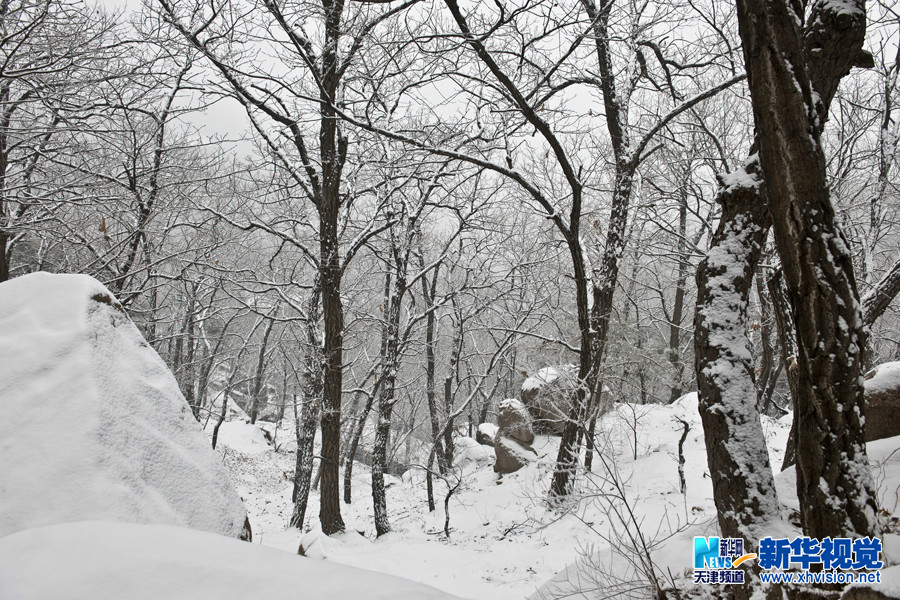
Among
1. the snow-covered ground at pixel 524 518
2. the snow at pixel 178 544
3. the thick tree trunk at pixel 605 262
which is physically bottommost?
the snow-covered ground at pixel 524 518

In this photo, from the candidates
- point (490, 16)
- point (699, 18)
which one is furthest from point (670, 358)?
point (490, 16)

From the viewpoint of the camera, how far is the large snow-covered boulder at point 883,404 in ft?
19.0

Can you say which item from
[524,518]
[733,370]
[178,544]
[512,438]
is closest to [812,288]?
[733,370]

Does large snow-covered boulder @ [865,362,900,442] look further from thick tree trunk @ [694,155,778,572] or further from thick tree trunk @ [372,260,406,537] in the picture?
thick tree trunk @ [372,260,406,537]

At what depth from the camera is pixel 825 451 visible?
2477 mm

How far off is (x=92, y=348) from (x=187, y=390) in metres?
17.0

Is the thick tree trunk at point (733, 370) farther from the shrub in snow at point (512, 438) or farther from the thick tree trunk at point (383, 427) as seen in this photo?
the shrub in snow at point (512, 438)

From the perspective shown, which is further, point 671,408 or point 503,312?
point 503,312

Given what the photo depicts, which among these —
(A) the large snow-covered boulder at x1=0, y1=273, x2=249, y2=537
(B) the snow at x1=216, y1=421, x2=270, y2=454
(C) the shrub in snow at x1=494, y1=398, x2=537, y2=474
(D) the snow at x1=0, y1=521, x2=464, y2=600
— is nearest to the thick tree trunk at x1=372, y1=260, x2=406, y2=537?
(C) the shrub in snow at x1=494, y1=398, x2=537, y2=474

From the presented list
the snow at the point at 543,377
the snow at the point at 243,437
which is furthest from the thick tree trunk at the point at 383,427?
A: the snow at the point at 243,437

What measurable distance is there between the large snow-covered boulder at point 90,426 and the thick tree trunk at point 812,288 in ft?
11.5

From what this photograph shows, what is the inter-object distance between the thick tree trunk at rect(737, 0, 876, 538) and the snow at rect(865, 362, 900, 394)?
4810mm

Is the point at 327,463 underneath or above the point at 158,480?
underneath

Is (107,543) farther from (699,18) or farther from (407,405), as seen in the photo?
(407,405)
